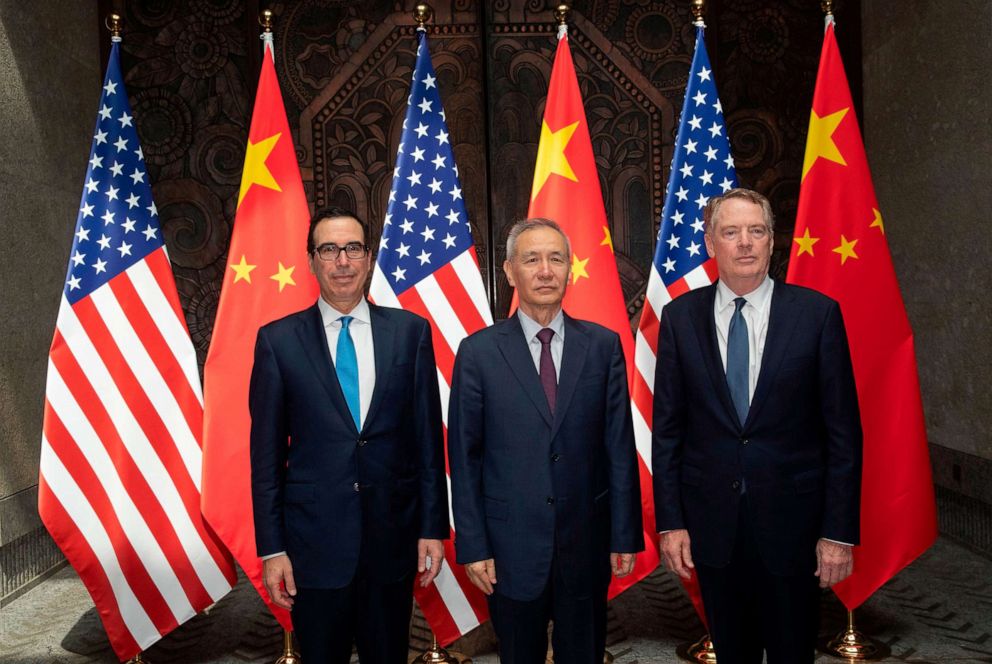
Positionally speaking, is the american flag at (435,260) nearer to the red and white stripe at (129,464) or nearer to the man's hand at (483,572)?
the red and white stripe at (129,464)

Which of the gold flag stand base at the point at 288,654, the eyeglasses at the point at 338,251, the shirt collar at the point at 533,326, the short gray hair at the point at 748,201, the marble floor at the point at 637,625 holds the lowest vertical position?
the marble floor at the point at 637,625

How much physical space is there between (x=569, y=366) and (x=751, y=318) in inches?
22.0

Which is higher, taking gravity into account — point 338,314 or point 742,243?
point 742,243

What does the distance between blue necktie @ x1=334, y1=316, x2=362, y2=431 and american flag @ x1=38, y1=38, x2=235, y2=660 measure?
1310 millimetres

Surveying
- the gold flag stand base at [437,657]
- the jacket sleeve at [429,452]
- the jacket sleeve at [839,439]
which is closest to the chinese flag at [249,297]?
the gold flag stand base at [437,657]

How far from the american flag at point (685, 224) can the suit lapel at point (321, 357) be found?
1.39 meters

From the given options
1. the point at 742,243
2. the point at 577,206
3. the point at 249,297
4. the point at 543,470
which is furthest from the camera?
the point at 577,206

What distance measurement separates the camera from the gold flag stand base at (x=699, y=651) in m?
3.04

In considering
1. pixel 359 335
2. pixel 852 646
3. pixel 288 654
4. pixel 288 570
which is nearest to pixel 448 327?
pixel 359 335

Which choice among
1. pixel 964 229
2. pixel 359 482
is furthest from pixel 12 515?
pixel 964 229

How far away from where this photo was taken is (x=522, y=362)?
2100mm

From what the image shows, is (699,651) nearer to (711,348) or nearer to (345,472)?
(711,348)

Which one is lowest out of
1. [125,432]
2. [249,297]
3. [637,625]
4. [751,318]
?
[637,625]

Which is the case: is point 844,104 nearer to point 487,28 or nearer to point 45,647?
point 487,28
